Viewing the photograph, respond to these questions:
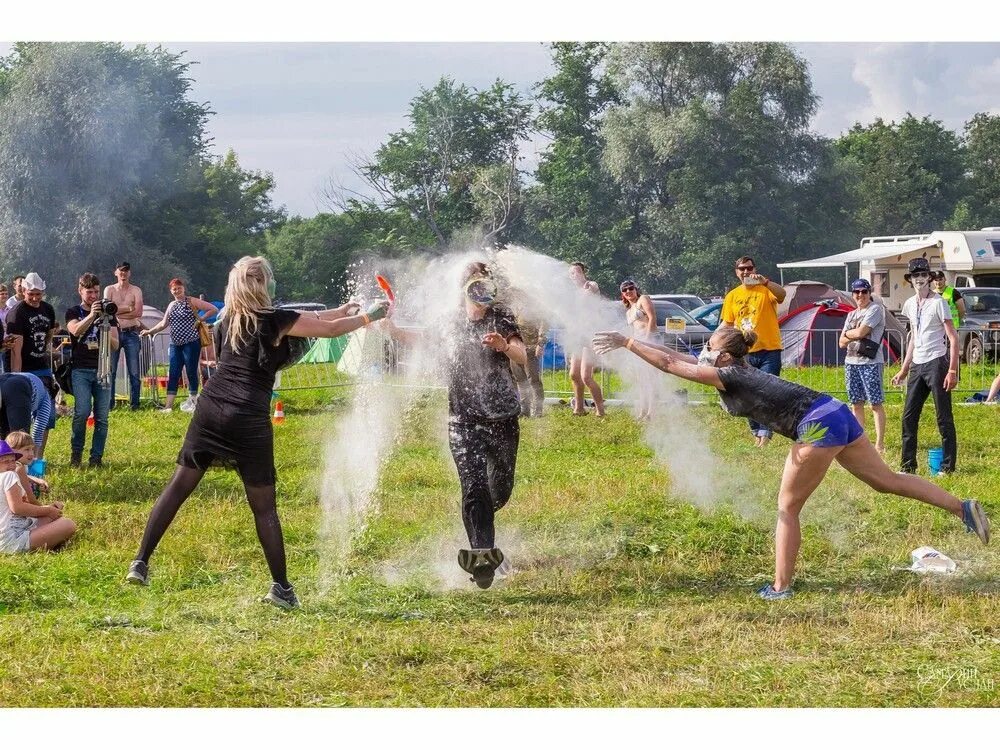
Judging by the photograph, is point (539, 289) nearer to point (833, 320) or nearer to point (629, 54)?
point (833, 320)

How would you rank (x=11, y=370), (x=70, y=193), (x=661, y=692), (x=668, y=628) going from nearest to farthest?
(x=661, y=692)
(x=668, y=628)
(x=11, y=370)
(x=70, y=193)

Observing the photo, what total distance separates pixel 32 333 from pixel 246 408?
497 centimetres

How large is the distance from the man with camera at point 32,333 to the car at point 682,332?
821 centimetres

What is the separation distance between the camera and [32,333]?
1043 centimetres

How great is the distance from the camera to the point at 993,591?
21.9 feet

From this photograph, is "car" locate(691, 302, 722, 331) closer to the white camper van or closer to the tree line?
the white camper van

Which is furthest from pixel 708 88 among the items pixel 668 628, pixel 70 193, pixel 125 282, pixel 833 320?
pixel 668 628

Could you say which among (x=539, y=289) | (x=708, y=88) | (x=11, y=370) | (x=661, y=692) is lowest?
(x=661, y=692)

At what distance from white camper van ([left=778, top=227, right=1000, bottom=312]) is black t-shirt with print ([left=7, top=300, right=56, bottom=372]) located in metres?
19.7

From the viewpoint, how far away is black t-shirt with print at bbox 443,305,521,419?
659cm

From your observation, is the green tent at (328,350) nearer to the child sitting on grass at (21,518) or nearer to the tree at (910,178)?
the child sitting on grass at (21,518)

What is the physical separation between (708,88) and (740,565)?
1641 inches

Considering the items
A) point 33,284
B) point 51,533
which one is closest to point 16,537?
point 51,533

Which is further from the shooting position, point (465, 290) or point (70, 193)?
point (70, 193)
